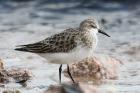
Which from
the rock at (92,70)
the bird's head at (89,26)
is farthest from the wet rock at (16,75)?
the bird's head at (89,26)

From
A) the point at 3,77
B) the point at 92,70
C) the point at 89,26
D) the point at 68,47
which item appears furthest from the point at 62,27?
the point at 68,47

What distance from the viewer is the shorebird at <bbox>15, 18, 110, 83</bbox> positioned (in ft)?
28.2

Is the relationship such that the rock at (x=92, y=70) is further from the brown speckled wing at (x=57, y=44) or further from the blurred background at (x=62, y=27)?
the brown speckled wing at (x=57, y=44)

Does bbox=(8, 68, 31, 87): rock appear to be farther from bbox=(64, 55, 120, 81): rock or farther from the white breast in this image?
bbox=(64, 55, 120, 81): rock

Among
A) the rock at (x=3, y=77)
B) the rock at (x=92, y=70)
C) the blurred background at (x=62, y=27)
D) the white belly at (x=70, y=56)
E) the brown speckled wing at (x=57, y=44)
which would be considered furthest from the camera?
the blurred background at (x=62, y=27)

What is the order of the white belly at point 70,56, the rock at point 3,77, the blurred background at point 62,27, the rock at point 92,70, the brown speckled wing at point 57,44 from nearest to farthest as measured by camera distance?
the white belly at point 70,56
the brown speckled wing at point 57,44
the rock at point 3,77
the rock at point 92,70
the blurred background at point 62,27

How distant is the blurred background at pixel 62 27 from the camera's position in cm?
978

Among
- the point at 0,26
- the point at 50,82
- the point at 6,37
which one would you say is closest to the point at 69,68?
the point at 50,82

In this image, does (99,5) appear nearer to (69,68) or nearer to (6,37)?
(6,37)

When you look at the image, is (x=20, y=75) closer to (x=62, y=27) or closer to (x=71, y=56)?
(x=71, y=56)

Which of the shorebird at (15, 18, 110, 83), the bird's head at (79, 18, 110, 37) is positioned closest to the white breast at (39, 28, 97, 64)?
the shorebird at (15, 18, 110, 83)

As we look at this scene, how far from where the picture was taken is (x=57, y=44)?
28.8 ft

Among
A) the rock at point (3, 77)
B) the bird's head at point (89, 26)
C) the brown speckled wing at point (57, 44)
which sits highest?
the bird's head at point (89, 26)

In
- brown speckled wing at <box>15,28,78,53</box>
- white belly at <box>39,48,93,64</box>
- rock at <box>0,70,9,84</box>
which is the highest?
brown speckled wing at <box>15,28,78,53</box>
